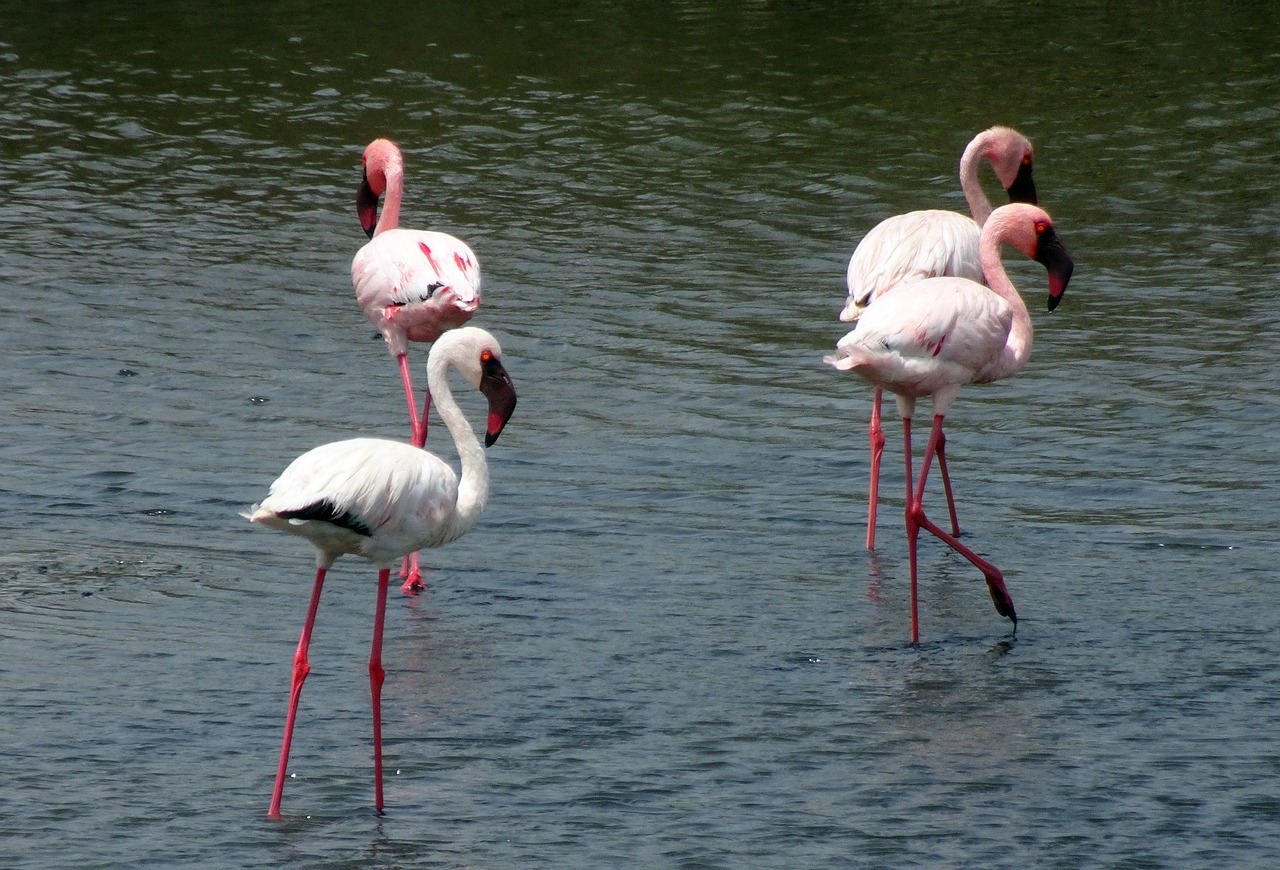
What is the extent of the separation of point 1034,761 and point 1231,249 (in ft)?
23.9

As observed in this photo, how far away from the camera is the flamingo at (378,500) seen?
539 centimetres

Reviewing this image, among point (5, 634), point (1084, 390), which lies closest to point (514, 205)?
point (1084, 390)

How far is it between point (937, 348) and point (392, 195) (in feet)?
10.9

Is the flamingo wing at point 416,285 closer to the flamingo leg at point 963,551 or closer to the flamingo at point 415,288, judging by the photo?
the flamingo at point 415,288

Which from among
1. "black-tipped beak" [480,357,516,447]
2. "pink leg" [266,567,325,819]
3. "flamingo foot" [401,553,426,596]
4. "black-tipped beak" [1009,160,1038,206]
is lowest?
"flamingo foot" [401,553,426,596]

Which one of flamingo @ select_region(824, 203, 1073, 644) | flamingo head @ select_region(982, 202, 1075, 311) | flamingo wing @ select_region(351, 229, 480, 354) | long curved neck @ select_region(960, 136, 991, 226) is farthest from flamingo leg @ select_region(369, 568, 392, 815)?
long curved neck @ select_region(960, 136, 991, 226)

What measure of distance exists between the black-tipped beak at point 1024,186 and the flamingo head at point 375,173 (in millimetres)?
3059

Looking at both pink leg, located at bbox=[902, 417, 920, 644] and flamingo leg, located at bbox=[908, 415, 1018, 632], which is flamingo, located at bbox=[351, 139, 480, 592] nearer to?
pink leg, located at bbox=[902, 417, 920, 644]

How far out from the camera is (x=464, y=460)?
593cm

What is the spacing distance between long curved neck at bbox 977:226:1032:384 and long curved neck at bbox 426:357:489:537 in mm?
2328

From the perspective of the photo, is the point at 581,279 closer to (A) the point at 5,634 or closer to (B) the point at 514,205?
(B) the point at 514,205

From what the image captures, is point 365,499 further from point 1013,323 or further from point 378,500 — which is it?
point 1013,323

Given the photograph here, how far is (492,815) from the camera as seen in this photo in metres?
5.43

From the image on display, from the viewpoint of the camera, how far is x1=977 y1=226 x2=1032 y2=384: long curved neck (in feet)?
23.9
